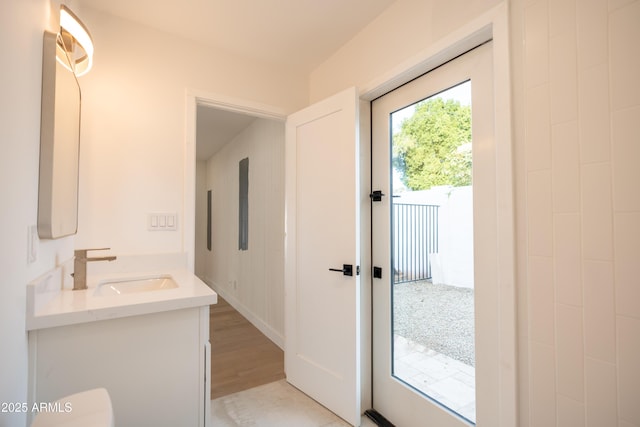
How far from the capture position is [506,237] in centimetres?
111

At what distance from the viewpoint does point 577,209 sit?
93 cm

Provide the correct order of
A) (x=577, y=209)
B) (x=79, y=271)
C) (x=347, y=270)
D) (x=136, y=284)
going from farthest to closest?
(x=347, y=270) < (x=136, y=284) < (x=79, y=271) < (x=577, y=209)

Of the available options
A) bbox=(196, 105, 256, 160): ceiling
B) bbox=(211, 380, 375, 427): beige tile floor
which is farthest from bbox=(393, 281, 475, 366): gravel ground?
bbox=(196, 105, 256, 160): ceiling

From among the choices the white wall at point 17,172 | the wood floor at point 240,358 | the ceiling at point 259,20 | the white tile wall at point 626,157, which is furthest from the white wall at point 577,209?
the wood floor at point 240,358

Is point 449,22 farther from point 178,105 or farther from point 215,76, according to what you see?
point 178,105

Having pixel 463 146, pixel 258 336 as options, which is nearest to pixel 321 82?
pixel 463 146

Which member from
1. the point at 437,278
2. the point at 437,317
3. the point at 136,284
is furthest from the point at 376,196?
the point at 136,284

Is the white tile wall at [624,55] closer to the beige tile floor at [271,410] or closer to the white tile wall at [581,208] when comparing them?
the white tile wall at [581,208]

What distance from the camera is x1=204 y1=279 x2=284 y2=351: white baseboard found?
293 cm

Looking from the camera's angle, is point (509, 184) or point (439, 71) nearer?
point (509, 184)

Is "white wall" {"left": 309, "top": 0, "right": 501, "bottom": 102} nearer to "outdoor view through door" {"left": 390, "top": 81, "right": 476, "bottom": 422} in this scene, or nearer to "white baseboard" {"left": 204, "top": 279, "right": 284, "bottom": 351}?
"outdoor view through door" {"left": 390, "top": 81, "right": 476, "bottom": 422}

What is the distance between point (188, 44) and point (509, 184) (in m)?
2.19

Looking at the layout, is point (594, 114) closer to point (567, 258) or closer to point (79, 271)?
point (567, 258)

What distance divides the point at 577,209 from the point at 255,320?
10.7ft
